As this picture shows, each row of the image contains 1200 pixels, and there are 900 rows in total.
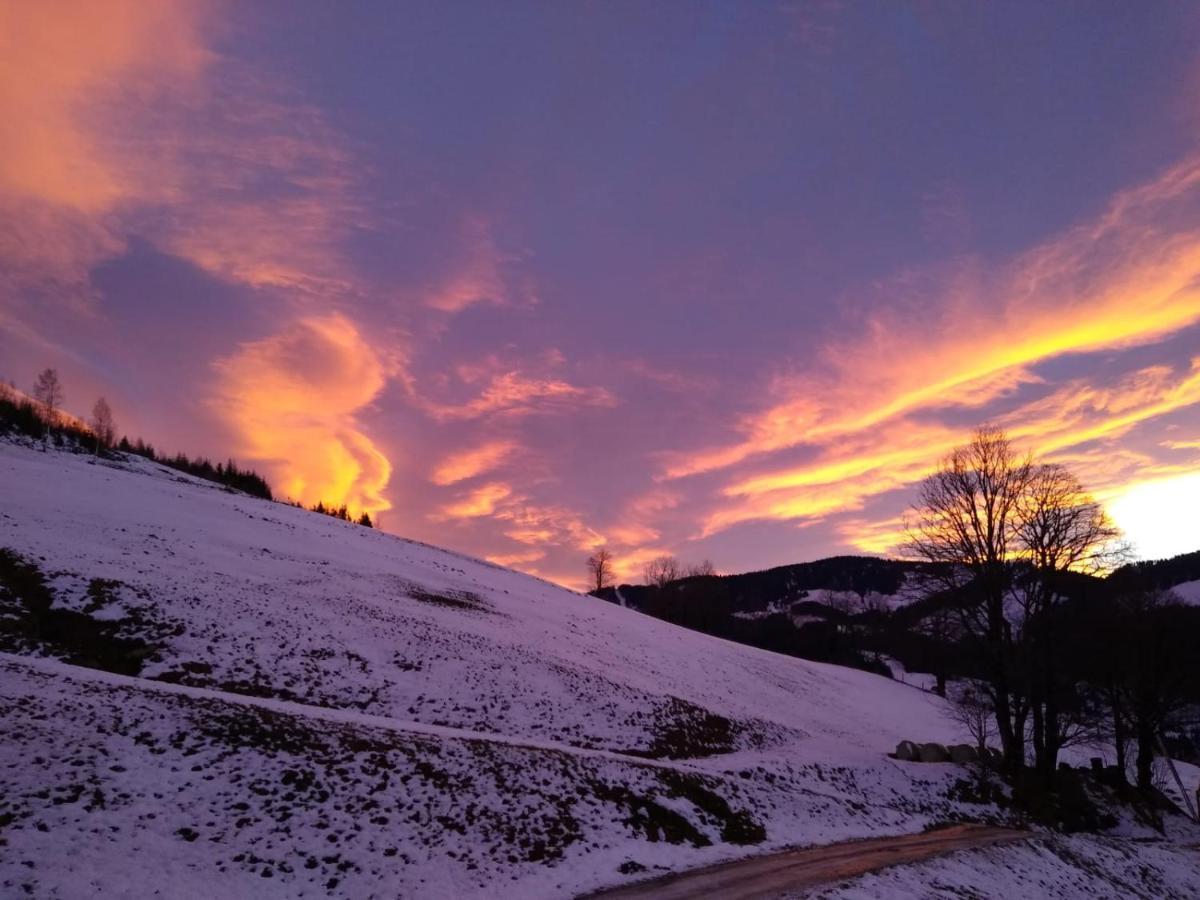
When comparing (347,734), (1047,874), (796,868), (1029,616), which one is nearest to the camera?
(796,868)

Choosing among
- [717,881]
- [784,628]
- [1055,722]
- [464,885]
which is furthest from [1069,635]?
[784,628]

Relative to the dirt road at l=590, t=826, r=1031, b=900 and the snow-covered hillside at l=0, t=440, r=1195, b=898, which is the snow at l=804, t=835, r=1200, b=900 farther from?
the snow-covered hillside at l=0, t=440, r=1195, b=898

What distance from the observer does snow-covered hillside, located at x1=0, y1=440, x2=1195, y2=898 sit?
12.4 meters

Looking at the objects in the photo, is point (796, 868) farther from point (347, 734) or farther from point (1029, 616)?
point (1029, 616)

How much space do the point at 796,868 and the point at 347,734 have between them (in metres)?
11.5

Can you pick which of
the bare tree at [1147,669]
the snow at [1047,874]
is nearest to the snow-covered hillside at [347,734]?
the snow at [1047,874]

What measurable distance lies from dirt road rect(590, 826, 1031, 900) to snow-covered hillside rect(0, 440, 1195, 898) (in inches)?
34.2

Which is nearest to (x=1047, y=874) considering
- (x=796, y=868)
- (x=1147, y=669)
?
(x=796, y=868)

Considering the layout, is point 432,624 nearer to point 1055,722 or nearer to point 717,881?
point 717,881

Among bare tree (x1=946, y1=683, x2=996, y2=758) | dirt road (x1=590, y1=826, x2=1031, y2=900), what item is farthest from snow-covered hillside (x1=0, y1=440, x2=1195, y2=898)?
bare tree (x1=946, y1=683, x2=996, y2=758)

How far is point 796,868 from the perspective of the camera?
16828 mm

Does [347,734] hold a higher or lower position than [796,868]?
higher

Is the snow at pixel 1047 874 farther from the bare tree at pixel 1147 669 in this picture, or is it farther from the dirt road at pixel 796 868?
the bare tree at pixel 1147 669

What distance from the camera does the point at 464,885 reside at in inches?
522
